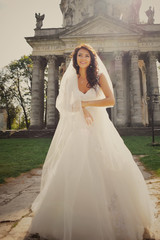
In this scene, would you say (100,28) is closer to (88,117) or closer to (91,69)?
(91,69)

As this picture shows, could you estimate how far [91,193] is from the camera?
→ 179 cm

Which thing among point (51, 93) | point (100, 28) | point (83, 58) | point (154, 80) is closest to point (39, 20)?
point (100, 28)

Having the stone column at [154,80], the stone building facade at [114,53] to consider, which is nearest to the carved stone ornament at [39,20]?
the stone building facade at [114,53]

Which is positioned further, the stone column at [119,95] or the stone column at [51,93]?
the stone column at [51,93]

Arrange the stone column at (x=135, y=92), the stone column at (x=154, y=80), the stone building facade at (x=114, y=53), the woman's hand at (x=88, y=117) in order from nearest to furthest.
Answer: the woman's hand at (x=88, y=117) → the stone column at (x=135, y=92) → the stone column at (x=154, y=80) → the stone building facade at (x=114, y=53)

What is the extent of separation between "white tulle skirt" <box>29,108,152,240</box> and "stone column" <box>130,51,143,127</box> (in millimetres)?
18934

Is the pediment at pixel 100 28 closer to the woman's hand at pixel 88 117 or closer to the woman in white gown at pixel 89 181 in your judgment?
the woman in white gown at pixel 89 181

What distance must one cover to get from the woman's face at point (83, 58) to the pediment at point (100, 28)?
20264mm

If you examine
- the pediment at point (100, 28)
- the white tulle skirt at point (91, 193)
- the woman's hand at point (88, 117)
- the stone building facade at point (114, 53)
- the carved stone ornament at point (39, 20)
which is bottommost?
the white tulle skirt at point (91, 193)

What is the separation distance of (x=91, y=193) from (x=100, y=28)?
75.8ft

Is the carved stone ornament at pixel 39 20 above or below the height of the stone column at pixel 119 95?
above

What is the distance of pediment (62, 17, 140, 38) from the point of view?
20375 millimetres

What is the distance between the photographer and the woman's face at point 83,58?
7.94 feet

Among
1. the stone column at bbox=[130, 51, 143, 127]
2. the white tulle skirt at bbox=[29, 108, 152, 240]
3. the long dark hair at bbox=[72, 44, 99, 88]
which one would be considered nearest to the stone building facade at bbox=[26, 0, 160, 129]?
the stone column at bbox=[130, 51, 143, 127]
